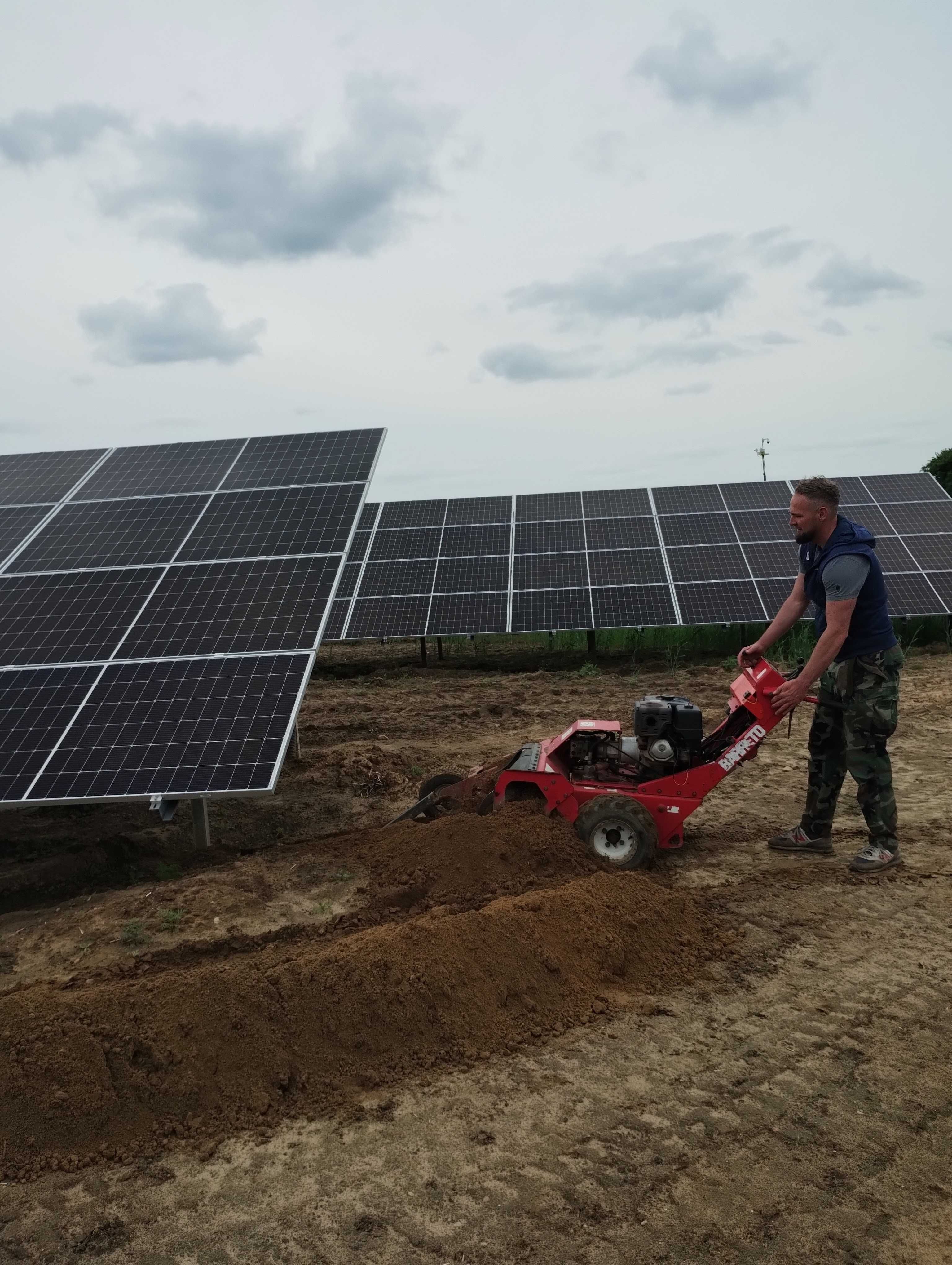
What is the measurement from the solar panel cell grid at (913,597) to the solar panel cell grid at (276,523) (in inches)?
409

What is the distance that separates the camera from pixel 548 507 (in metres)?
20.9

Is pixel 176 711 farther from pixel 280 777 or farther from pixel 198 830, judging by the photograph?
pixel 280 777

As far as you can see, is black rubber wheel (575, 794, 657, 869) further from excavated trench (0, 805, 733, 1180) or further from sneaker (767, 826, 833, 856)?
sneaker (767, 826, 833, 856)

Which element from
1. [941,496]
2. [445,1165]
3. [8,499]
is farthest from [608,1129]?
[941,496]

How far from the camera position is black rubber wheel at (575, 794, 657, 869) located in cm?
666

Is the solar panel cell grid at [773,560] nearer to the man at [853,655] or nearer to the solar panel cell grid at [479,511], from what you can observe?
the solar panel cell grid at [479,511]

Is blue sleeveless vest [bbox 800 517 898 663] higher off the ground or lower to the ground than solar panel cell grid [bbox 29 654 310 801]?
higher

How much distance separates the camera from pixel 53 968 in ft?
19.1

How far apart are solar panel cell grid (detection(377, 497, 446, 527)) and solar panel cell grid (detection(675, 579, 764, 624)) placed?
6121 millimetres

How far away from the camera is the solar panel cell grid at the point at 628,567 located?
17.5 m

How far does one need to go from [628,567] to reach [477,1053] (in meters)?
13.9

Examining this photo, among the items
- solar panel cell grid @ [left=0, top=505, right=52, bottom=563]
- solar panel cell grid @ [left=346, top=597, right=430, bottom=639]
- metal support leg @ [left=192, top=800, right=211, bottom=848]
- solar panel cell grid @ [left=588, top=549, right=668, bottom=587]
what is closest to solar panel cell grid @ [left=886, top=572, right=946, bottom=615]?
solar panel cell grid @ [left=588, top=549, right=668, bottom=587]

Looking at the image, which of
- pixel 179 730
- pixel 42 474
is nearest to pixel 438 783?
pixel 179 730

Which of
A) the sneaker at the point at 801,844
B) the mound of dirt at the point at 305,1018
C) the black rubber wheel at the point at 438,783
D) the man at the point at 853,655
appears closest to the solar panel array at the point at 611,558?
the black rubber wheel at the point at 438,783
